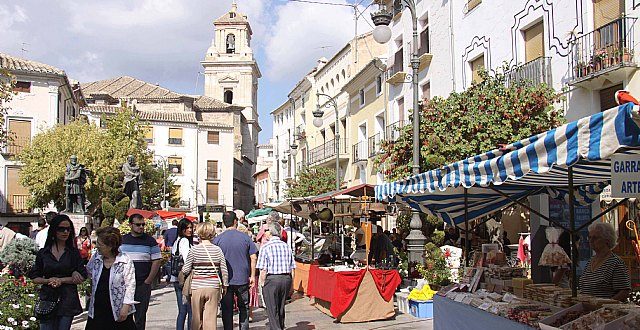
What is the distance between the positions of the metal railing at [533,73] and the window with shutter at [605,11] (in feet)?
5.95

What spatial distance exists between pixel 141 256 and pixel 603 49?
10.8m

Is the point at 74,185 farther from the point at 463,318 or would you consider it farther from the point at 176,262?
the point at 463,318

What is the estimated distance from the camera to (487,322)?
21.4 feet

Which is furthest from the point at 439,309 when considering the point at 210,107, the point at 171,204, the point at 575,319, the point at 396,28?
the point at 210,107

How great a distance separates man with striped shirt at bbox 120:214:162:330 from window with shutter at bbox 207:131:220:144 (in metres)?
59.3

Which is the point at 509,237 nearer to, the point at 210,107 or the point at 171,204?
the point at 171,204

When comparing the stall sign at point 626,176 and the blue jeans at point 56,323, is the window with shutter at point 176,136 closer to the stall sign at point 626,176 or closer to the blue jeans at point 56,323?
the blue jeans at point 56,323

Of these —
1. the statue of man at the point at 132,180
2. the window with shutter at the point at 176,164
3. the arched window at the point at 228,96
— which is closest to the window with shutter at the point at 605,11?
the statue of man at the point at 132,180

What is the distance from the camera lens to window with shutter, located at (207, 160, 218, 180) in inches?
2633

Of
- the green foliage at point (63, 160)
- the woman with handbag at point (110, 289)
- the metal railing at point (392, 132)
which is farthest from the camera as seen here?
the green foliage at point (63, 160)

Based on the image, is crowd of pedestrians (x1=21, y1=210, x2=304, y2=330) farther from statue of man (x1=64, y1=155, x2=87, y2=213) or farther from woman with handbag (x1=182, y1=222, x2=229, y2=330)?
statue of man (x1=64, y1=155, x2=87, y2=213)

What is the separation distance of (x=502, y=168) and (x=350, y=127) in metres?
31.5

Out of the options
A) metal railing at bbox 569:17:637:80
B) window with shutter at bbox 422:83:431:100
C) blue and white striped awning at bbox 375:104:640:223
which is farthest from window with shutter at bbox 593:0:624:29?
window with shutter at bbox 422:83:431:100

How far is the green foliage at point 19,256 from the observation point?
392 inches
